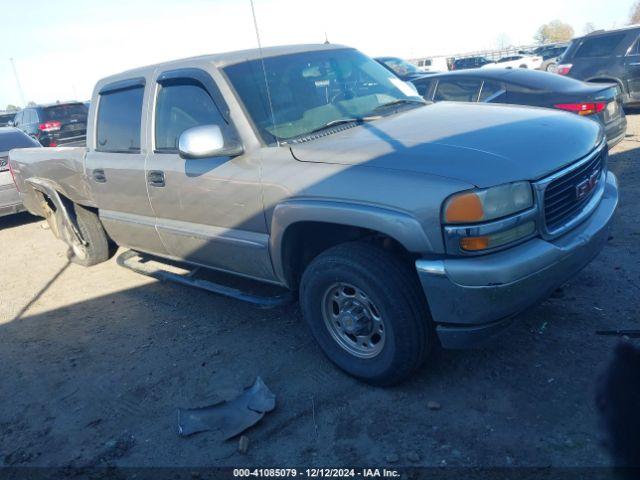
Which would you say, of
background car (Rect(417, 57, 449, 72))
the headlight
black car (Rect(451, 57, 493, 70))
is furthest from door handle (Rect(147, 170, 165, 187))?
background car (Rect(417, 57, 449, 72))

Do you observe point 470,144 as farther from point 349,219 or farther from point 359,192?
point 349,219

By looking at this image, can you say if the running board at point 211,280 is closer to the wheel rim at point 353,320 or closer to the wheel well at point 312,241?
the wheel well at point 312,241

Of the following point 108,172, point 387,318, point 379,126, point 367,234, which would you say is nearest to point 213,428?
point 387,318

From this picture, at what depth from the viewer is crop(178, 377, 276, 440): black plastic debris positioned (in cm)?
296

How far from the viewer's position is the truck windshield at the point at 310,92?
351 centimetres

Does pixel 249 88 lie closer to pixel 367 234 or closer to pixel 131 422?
pixel 367 234

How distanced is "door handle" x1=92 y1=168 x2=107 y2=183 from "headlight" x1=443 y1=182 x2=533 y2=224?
11.0ft

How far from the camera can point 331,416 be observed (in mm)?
2957

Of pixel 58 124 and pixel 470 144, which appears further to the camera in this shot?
pixel 58 124

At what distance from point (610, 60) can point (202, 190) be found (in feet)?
32.9

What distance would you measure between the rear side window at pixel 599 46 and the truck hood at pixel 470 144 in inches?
347

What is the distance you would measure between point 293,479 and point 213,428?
2.15 ft

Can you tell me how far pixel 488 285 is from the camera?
2490mm

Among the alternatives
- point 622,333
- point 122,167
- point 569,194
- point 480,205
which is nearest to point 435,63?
point 122,167
